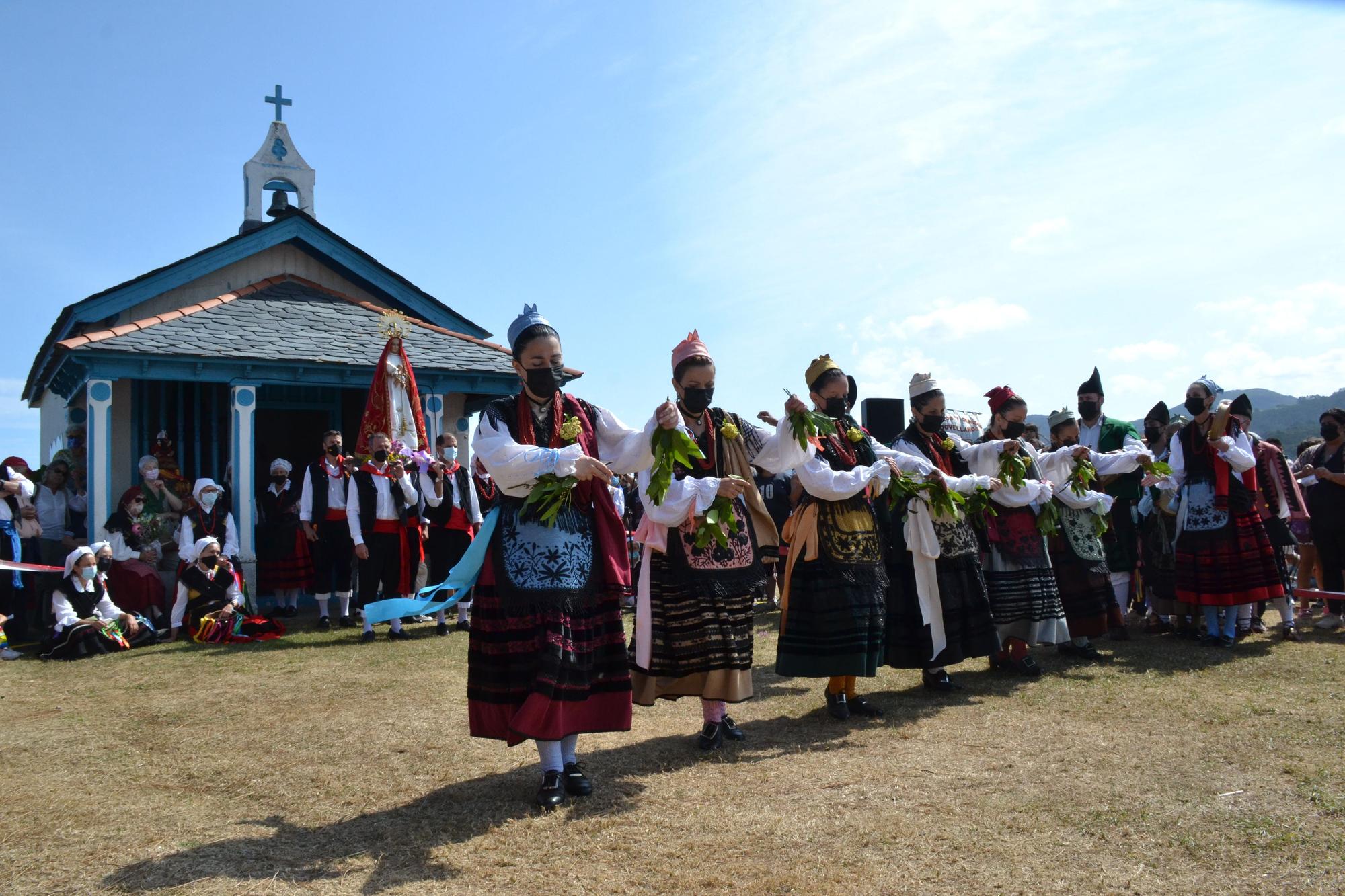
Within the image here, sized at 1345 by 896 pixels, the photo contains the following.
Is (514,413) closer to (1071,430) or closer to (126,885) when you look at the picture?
(126,885)

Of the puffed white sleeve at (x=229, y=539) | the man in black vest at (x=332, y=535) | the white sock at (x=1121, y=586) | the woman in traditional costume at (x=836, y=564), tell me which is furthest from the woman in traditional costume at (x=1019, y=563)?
the puffed white sleeve at (x=229, y=539)

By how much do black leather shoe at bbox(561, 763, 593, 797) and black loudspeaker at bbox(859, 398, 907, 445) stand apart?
32.8ft

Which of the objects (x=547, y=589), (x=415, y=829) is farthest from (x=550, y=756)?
(x=547, y=589)

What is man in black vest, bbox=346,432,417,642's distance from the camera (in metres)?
9.96

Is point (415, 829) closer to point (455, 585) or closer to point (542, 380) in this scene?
point (455, 585)

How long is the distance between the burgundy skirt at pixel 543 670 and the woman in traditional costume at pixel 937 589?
2509mm

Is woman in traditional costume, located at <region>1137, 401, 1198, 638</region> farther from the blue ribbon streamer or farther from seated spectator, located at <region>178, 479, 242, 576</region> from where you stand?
seated spectator, located at <region>178, 479, 242, 576</region>

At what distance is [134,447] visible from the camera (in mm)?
12828

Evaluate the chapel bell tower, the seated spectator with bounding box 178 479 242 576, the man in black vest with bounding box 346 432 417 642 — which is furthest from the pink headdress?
the chapel bell tower

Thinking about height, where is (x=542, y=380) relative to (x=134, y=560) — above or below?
above

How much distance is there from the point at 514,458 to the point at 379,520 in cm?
637

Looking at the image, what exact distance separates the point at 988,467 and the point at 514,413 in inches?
149

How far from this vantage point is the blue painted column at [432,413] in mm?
13086

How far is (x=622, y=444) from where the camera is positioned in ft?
15.4
